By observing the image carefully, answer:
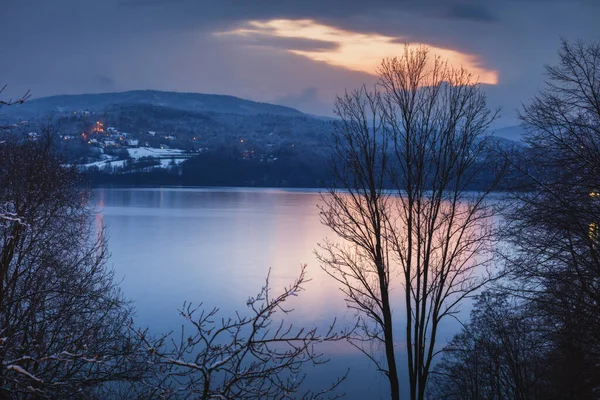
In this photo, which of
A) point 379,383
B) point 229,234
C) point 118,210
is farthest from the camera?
point 118,210

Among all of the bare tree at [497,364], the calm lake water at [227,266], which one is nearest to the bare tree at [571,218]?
the bare tree at [497,364]

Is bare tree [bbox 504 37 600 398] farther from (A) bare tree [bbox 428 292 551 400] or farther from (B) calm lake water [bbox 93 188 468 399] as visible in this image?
(B) calm lake water [bbox 93 188 468 399]

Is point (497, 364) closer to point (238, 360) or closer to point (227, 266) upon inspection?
point (238, 360)

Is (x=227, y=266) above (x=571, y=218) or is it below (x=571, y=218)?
below

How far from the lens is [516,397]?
12.5 metres

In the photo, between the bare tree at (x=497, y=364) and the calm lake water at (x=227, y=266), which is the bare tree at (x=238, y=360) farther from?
the bare tree at (x=497, y=364)

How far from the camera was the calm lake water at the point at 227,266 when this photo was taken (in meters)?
19.8

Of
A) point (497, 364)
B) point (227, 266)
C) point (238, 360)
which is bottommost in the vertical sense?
point (227, 266)

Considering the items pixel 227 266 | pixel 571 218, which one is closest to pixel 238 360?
pixel 571 218

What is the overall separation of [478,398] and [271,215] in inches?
2234

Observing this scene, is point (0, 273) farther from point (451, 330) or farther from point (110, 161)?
point (110, 161)

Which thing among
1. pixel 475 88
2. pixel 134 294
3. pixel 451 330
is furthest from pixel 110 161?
pixel 475 88

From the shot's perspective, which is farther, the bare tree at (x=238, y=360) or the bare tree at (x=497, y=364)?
the bare tree at (x=497, y=364)

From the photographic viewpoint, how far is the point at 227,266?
37.3 meters
